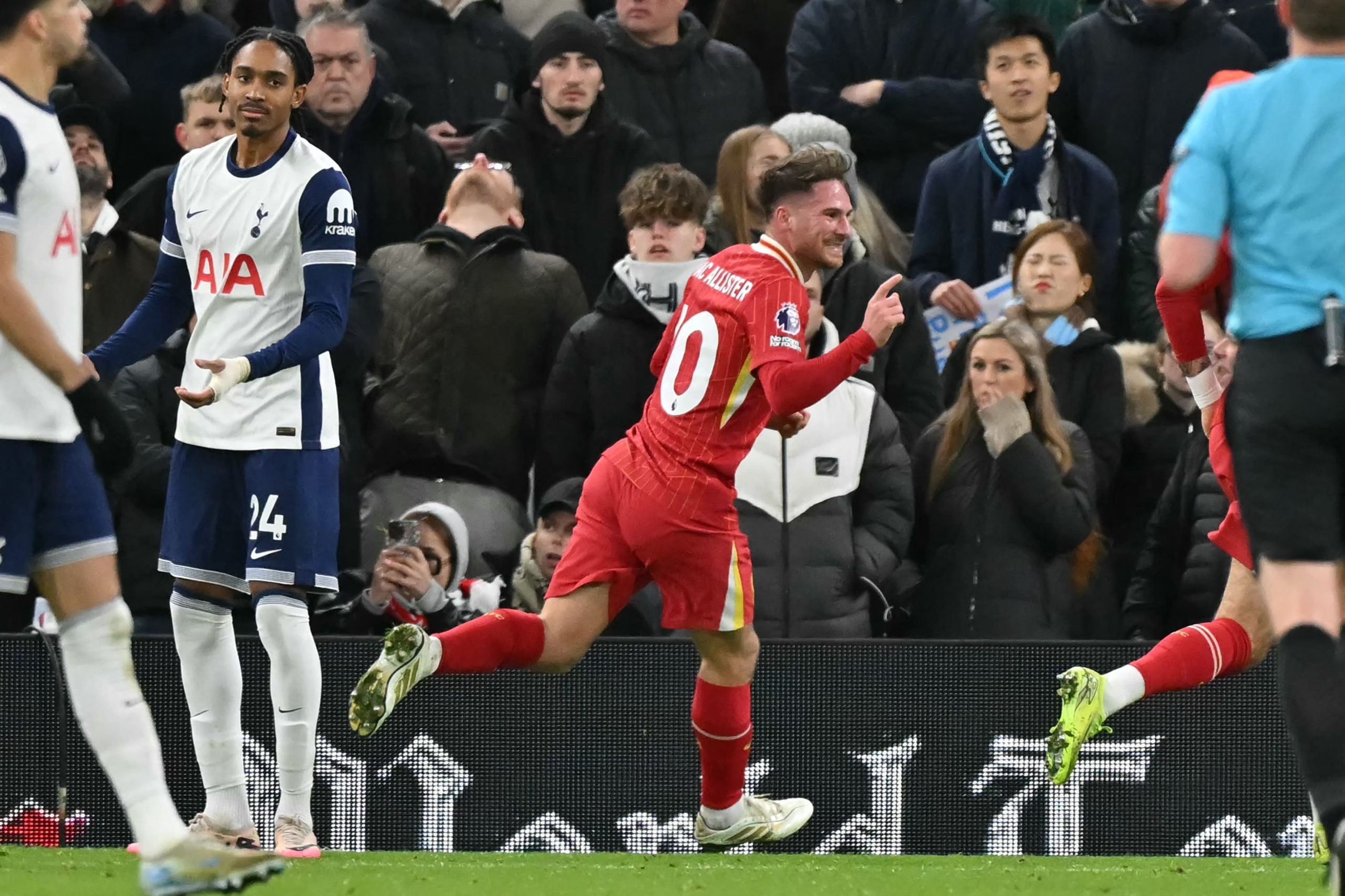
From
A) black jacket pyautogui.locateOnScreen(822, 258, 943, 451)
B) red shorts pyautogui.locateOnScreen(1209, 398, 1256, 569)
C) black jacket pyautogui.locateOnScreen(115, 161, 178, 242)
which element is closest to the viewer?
red shorts pyautogui.locateOnScreen(1209, 398, 1256, 569)

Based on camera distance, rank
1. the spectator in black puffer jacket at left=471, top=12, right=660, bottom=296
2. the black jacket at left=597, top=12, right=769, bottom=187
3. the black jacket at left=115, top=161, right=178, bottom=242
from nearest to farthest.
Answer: the black jacket at left=115, top=161, right=178, bottom=242, the spectator in black puffer jacket at left=471, top=12, right=660, bottom=296, the black jacket at left=597, top=12, right=769, bottom=187

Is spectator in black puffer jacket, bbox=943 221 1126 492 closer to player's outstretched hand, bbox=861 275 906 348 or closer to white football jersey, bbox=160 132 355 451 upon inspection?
player's outstretched hand, bbox=861 275 906 348

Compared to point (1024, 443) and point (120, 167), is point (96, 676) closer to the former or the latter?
point (1024, 443)

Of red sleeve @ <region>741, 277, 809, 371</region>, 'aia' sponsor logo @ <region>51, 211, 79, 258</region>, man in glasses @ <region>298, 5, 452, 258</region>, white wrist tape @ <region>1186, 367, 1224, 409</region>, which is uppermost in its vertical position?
man in glasses @ <region>298, 5, 452, 258</region>

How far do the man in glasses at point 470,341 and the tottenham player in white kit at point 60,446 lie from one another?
3978mm

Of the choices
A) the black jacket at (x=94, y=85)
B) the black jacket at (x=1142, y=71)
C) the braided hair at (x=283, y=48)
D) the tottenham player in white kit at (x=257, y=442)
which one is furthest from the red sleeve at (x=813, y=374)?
the black jacket at (x=94, y=85)

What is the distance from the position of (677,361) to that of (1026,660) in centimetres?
193

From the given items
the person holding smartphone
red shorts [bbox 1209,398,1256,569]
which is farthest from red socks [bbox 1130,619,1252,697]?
the person holding smartphone

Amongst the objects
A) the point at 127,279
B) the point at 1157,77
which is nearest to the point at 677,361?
the point at 127,279

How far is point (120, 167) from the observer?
1055cm

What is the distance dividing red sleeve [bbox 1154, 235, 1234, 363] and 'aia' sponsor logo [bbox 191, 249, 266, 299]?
275 cm

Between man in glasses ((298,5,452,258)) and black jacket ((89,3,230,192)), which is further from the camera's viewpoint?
black jacket ((89,3,230,192))

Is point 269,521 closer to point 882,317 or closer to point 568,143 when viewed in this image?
point 882,317

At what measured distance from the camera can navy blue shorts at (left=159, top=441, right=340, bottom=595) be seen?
22.1 ft
